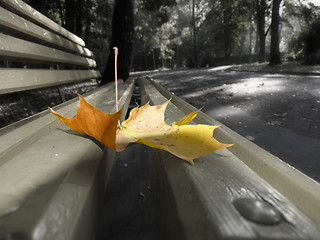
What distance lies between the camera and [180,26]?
5338 centimetres

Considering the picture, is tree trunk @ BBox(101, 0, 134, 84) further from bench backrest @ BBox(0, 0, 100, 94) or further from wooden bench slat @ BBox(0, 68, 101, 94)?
wooden bench slat @ BBox(0, 68, 101, 94)

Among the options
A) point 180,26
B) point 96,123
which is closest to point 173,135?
point 96,123

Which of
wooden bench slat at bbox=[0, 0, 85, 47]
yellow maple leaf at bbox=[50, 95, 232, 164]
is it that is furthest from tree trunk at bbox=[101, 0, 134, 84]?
yellow maple leaf at bbox=[50, 95, 232, 164]

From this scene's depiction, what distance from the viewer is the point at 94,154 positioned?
0.64 metres

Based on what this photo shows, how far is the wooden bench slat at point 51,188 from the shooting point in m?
0.33

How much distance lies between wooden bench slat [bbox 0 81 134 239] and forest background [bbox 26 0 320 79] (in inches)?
192

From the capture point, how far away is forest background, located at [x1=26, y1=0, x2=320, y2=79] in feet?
17.9

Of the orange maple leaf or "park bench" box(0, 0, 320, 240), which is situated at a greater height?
the orange maple leaf

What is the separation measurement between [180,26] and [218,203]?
5771 cm

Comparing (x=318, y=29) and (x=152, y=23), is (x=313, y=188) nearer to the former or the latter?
(x=318, y=29)

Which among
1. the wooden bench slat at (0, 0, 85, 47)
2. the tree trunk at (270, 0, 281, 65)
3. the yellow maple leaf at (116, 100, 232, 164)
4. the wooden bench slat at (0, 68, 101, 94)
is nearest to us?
the yellow maple leaf at (116, 100, 232, 164)

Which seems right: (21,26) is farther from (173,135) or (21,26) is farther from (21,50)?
(173,135)

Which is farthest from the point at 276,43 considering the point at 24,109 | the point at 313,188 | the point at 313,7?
the point at 313,188

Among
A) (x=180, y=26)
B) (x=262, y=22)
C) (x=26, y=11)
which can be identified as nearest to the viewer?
(x=26, y=11)
